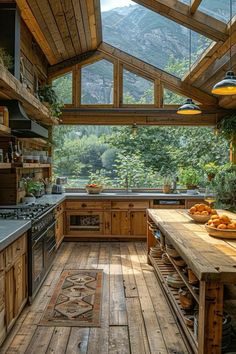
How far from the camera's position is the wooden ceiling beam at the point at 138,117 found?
288 inches

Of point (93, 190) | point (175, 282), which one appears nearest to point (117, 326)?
point (175, 282)

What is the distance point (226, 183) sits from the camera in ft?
20.5

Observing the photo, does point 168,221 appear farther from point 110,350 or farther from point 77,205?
point 77,205

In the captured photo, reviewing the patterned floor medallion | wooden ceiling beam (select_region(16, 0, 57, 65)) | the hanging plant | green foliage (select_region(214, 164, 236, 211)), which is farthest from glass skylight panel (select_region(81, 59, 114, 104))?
the patterned floor medallion

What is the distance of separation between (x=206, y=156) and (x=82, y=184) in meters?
2.73

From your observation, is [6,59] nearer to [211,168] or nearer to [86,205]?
[86,205]

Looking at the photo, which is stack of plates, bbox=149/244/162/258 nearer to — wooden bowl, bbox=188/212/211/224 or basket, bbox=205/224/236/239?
wooden bowl, bbox=188/212/211/224

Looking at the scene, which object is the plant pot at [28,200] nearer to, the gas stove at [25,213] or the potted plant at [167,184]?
the gas stove at [25,213]

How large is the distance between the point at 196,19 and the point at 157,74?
8.09 feet

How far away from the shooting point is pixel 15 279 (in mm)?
3094

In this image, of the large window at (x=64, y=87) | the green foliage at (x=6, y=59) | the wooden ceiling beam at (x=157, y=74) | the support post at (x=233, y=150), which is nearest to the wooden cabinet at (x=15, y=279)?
the green foliage at (x=6, y=59)

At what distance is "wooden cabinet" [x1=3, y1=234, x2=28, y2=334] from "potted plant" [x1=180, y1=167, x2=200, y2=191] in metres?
4.52

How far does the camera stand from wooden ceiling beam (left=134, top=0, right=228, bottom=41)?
15.5 feet

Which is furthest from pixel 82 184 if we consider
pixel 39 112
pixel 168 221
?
pixel 168 221
